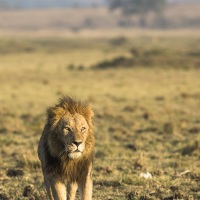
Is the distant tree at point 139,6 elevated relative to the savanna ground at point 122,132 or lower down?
elevated

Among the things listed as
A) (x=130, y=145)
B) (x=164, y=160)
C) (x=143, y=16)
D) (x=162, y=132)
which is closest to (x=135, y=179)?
(x=164, y=160)

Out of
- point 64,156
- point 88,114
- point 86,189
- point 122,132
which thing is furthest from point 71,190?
point 122,132

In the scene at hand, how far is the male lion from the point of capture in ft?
20.3

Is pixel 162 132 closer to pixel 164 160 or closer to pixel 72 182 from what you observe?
pixel 164 160

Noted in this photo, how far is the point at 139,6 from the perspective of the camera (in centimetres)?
14225

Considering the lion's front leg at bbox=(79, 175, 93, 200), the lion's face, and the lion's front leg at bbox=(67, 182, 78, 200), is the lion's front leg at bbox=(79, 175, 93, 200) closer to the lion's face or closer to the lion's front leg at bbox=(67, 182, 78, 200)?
the lion's front leg at bbox=(67, 182, 78, 200)

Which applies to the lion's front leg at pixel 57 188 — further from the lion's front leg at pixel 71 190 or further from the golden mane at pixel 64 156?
the lion's front leg at pixel 71 190

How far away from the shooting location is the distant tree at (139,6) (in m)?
142

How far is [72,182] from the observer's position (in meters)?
6.51

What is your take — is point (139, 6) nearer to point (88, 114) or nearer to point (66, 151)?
point (88, 114)

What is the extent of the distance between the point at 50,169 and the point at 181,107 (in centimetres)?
1555

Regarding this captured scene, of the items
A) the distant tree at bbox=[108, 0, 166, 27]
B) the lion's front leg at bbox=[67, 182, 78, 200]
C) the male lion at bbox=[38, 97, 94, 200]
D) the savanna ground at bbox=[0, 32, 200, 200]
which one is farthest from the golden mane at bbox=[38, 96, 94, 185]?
the distant tree at bbox=[108, 0, 166, 27]

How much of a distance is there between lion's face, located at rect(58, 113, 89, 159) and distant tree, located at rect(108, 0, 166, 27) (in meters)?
135

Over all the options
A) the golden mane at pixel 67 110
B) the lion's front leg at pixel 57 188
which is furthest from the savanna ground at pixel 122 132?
the golden mane at pixel 67 110
